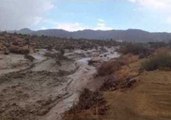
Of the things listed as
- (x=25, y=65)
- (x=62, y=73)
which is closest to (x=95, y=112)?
(x=62, y=73)

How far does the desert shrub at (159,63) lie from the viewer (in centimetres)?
2617

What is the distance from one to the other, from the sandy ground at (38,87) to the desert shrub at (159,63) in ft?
10.8

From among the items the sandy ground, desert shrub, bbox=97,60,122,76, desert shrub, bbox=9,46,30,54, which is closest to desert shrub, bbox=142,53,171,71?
the sandy ground

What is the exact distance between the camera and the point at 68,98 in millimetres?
21391

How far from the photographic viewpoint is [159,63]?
26.5 meters

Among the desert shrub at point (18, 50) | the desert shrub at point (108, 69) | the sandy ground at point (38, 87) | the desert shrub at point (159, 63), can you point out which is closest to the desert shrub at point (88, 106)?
the sandy ground at point (38, 87)

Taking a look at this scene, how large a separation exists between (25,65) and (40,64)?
6.83 ft

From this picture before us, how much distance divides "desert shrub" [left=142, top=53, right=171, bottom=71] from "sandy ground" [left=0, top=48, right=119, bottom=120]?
329 cm

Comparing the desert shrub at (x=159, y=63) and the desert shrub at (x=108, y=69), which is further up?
the desert shrub at (x=159, y=63)

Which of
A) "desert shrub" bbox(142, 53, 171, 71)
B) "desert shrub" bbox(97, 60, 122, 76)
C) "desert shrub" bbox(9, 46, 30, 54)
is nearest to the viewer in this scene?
"desert shrub" bbox(142, 53, 171, 71)

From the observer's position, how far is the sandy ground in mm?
17867

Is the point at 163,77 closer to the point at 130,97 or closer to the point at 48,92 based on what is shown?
the point at 130,97

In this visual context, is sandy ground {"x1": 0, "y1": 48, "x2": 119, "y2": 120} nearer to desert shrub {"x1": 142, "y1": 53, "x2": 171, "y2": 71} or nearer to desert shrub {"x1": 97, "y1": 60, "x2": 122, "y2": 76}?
desert shrub {"x1": 97, "y1": 60, "x2": 122, "y2": 76}

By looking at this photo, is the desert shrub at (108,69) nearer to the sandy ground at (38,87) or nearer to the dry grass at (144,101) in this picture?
the sandy ground at (38,87)
